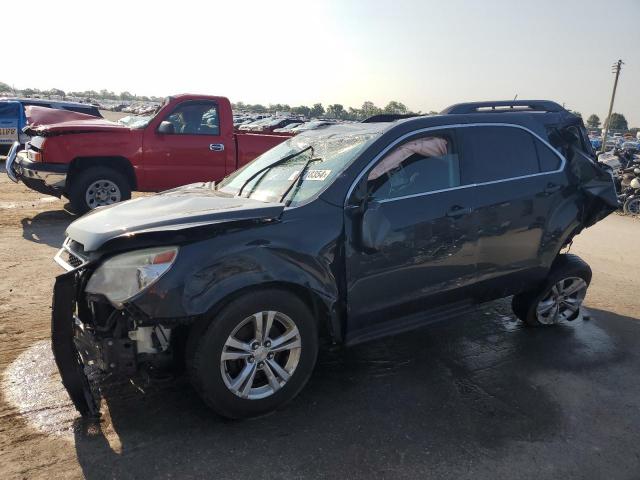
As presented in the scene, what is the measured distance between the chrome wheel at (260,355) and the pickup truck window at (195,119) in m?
6.44

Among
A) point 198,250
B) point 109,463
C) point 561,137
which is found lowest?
point 109,463

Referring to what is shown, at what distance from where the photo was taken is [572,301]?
16.4 ft

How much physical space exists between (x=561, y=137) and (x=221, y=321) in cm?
356

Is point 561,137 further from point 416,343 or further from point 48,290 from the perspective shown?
point 48,290

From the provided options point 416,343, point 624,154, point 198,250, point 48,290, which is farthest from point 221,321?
point 624,154

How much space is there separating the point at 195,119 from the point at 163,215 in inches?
239

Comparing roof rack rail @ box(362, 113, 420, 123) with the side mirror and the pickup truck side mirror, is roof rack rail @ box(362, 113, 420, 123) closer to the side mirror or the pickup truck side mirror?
the side mirror

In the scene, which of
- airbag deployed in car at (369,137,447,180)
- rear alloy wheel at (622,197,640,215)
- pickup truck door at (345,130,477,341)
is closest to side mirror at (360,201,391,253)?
pickup truck door at (345,130,477,341)

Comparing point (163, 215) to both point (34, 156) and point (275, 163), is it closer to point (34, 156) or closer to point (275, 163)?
point (275, 163)

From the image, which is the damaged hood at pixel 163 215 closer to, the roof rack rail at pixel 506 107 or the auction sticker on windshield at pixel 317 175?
the auction sticker on windshield at pixel 317 175

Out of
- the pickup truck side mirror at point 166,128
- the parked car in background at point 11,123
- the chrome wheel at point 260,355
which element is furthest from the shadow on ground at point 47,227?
the parked car in background at point 11,123

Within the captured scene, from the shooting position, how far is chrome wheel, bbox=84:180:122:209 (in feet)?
27.2

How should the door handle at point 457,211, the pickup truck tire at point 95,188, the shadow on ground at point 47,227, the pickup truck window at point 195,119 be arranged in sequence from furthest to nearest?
1. the pickup truck window at point 195,119
2. the pickup truck tire at point 95,188
3. the shadow on ground at point 47,227
4. the door handle at point 457,211

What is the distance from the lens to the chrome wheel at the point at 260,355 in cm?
309
